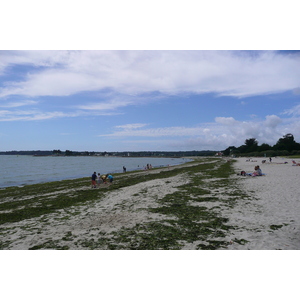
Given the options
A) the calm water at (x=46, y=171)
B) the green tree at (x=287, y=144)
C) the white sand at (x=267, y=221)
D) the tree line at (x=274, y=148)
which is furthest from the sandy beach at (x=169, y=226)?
the green tree at (x=287, y=144)

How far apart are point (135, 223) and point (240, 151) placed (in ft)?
594

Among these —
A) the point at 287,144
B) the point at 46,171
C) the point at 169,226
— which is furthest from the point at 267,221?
the point at 287,144

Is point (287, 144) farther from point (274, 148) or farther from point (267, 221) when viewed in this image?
point (267, 221)

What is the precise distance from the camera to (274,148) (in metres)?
129

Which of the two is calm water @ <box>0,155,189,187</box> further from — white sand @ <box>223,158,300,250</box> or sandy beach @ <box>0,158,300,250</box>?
white sand @ <box>223,158,300,250</box>

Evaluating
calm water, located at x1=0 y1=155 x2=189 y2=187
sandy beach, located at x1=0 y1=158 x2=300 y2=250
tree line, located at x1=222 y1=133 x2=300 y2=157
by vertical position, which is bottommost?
calm water, located at x1=0 y1=155 x2=189 y2=187

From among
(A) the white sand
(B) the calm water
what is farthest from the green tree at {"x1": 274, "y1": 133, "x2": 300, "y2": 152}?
(A) the white sand

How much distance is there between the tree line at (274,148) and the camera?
10906cm

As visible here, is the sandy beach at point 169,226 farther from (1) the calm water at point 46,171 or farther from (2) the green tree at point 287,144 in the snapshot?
(2) the green tree at point 287,144

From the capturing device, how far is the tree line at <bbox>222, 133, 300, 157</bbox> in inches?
4294

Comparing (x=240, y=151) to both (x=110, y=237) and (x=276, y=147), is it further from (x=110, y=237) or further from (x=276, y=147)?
(x=110, y=237)

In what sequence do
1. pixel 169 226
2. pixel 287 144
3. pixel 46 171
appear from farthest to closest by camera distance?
pixel 287 144 < pixel 46 171 < pixel 169 226
